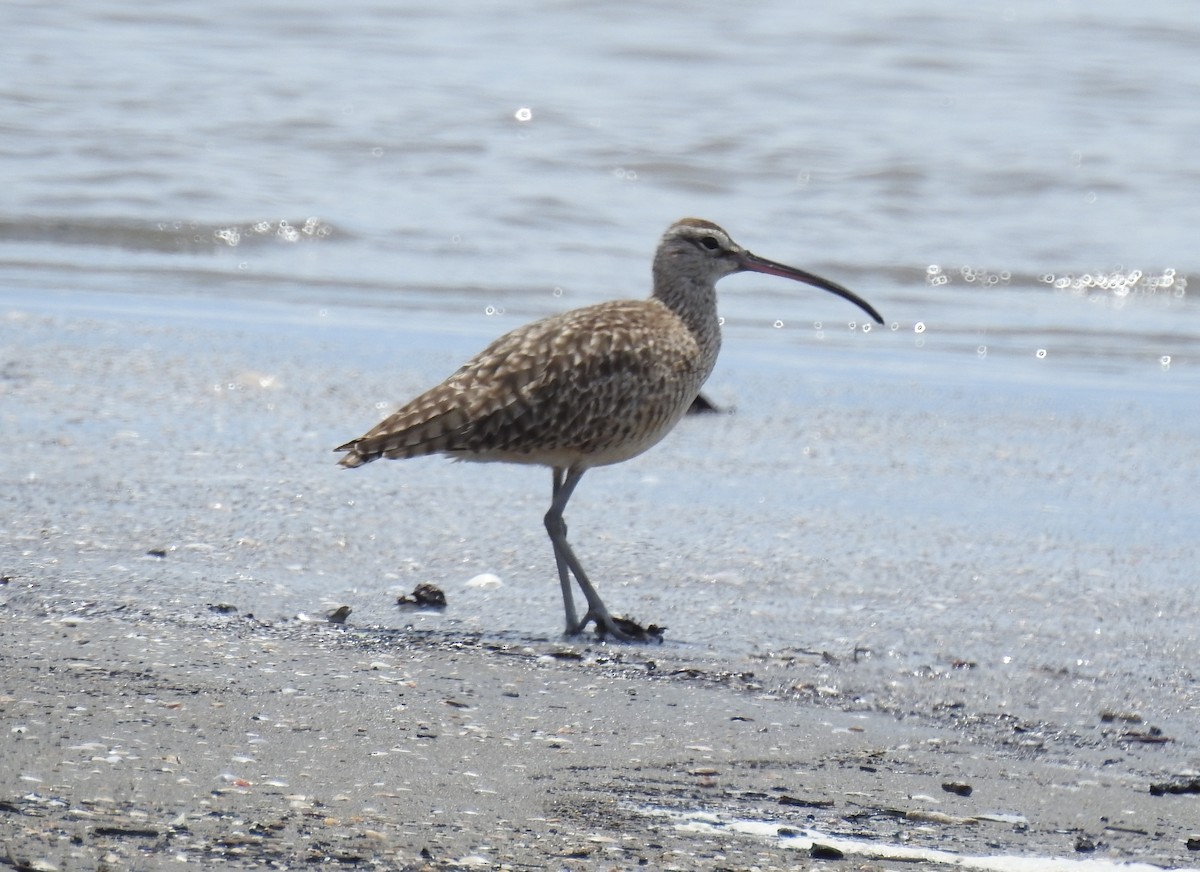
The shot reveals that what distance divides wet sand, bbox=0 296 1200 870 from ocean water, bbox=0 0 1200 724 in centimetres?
40

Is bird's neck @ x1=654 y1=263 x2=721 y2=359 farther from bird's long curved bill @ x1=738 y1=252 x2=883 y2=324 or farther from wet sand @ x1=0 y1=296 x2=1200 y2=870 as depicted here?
wet sand @ x1=0 y1=296 x2=1200 y2=870

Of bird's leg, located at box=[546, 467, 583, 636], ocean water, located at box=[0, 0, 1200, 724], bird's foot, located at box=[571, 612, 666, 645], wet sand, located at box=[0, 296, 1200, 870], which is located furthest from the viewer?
ocean water, located at box=[0, 0, 1200, 724]

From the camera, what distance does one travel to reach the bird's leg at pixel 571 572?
5.52 metres

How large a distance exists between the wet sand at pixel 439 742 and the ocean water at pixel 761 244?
1.31 ft

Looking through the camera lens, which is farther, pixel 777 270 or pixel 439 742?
pixel 777 270

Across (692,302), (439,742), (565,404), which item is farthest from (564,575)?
(439,742)

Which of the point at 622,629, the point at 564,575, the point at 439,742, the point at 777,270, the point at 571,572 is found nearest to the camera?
the point at 439,742

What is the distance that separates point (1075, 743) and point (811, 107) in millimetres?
13932

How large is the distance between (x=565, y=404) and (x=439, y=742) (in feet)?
5.58

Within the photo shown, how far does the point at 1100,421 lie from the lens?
877 centimetres

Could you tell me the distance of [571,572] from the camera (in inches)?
242

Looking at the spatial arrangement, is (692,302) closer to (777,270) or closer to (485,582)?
(777,270)

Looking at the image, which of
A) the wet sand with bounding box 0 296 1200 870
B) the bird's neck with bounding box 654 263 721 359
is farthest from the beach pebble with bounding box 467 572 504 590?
the bird's neck with bounding box 654 263 721 359

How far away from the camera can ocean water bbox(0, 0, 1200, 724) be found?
20.6 feet
